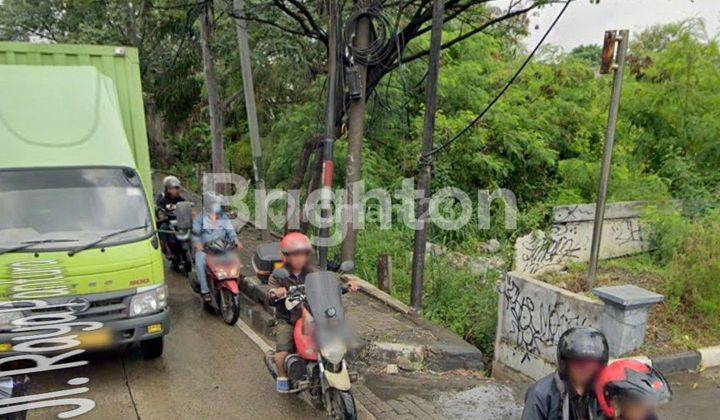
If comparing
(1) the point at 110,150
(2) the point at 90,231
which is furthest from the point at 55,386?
(1) the point at 110,150

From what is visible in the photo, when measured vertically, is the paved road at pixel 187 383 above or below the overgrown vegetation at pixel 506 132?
below

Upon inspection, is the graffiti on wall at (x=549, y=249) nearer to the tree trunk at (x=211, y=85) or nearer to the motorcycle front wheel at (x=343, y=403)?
the motorcycle front wheel at (x=343, y=403)

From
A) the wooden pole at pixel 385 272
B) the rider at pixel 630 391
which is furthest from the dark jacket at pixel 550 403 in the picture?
the wooden pole at pixel 385 272

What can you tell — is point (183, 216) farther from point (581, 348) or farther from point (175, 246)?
point (581, 348)

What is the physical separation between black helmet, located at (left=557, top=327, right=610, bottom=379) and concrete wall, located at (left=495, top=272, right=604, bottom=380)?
7.97 ft

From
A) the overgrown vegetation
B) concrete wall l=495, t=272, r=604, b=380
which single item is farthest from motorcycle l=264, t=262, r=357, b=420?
the overgrown vegetation

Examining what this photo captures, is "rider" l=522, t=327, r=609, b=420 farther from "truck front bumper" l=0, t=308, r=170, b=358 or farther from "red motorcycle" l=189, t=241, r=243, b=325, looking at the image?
"red motorcycle" l=189, t=241, r=243, b=325

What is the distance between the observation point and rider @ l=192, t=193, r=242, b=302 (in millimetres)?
7371

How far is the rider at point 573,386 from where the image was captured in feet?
8.77

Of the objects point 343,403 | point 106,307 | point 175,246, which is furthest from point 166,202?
point 343,403

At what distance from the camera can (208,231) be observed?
744cm

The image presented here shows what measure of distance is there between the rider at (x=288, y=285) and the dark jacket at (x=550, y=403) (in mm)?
2087

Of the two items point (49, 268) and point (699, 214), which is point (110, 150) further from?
point (699, 214)

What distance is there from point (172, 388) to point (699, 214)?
7.87 metres
